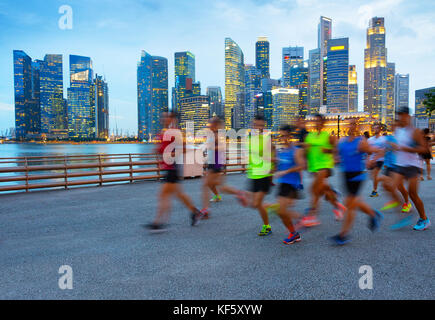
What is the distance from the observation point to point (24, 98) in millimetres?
157625

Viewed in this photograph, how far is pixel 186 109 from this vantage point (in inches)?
6865

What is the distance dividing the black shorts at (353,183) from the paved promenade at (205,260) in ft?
2.76

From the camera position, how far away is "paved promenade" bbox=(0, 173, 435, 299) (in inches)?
115

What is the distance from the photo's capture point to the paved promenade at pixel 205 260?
2912 millimetres

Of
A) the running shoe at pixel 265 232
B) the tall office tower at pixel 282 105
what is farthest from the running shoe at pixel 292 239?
the tall office tower at pixel 282 105

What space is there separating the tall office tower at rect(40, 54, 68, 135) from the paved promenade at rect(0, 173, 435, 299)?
161621mm

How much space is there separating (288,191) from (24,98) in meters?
192

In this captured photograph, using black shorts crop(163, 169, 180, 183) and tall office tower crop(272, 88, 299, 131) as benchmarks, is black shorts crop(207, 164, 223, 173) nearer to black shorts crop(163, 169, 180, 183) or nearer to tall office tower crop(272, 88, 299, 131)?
black shorts crop(163, 169, 180, 183)

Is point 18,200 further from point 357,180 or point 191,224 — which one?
point 357,180

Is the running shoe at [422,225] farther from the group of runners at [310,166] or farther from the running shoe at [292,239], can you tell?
the running shoe at [292,239]

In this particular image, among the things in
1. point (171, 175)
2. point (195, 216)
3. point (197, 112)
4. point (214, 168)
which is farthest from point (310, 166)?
point (197, 112)

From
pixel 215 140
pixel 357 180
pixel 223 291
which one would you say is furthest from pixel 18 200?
pixel 357 180

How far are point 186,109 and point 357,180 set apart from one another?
175 m
